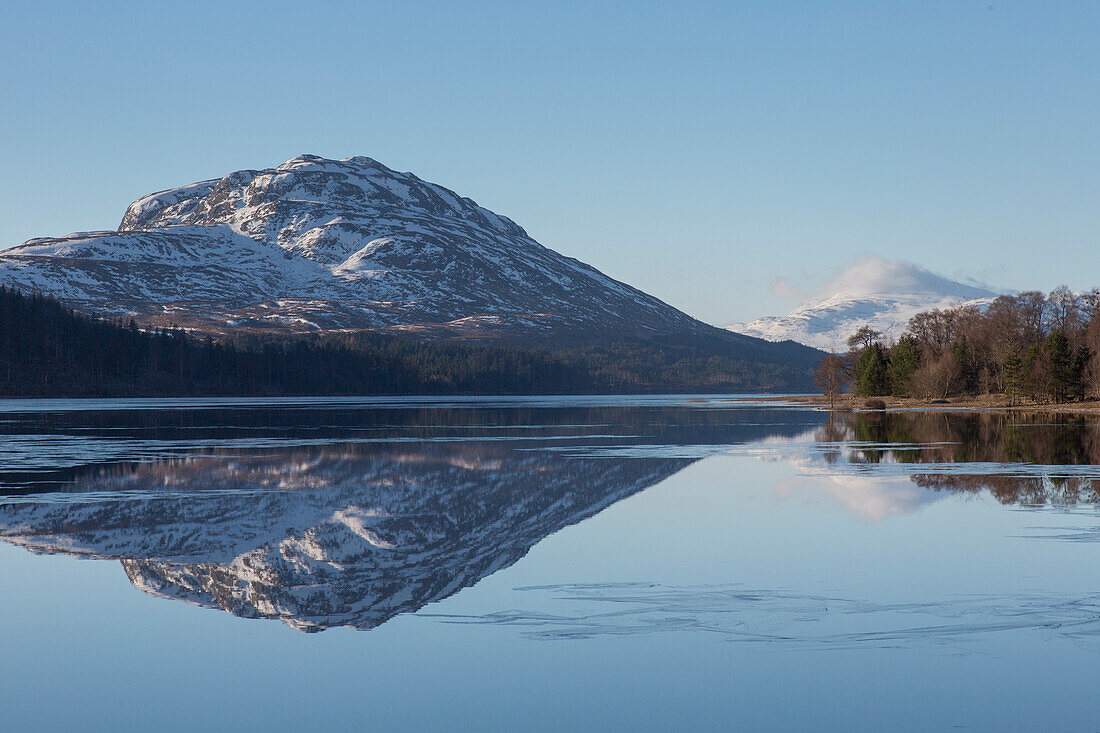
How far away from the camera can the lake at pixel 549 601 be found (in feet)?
33.1

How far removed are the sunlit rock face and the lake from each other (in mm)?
109

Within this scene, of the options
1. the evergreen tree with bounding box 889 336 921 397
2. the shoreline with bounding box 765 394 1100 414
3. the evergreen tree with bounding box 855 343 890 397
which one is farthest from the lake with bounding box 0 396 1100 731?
the evergreen tree with bounding box 855 343 890 397

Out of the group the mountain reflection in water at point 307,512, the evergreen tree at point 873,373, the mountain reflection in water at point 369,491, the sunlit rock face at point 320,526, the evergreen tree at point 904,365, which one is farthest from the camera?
the evergreen tree at point 873,373

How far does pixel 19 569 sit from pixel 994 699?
15907mm

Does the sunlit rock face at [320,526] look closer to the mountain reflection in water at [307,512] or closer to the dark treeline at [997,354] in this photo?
the mountain reflection in water at [307,512]

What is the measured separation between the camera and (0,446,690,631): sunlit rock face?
15.3m

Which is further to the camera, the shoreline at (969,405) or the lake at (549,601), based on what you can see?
the shoreline at (969,405)

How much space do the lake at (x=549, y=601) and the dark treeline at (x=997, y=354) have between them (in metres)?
67.0

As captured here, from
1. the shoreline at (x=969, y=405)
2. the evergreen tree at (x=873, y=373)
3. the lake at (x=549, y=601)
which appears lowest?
the lake at (x=549, y=601)

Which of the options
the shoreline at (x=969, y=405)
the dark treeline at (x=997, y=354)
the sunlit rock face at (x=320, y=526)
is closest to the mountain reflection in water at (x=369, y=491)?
the sunlit rock face at (x=320, y=526)

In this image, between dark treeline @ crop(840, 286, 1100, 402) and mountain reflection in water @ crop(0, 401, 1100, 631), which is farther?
dark treeline @ crop(840, 286, 1100, 402)

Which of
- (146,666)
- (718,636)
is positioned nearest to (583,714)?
(718,636)

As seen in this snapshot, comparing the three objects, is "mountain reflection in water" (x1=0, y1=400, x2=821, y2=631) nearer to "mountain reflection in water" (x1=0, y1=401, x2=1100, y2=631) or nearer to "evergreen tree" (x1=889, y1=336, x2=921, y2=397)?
"mountain reflection in water" (x1=0, y1=401, x2=1100, y2=631)

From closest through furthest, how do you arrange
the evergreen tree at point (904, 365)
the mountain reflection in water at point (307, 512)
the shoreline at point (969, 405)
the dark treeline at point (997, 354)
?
the mountain reflection in water at point (307, 512), the shoreline at point (969, 405), the dark treeline at point (997, 354), the evergreen tree at point (904, 365)
